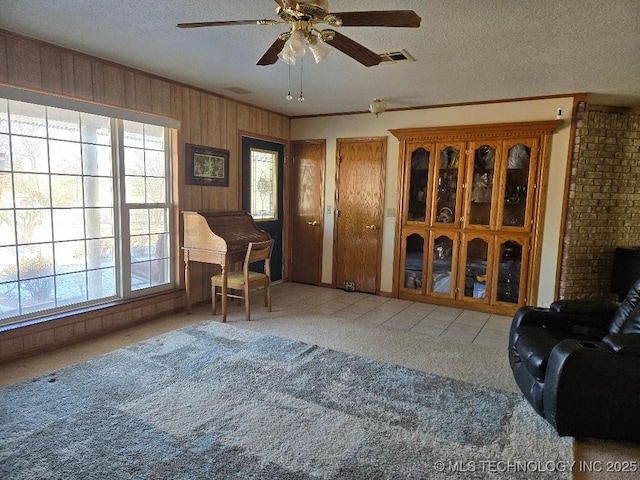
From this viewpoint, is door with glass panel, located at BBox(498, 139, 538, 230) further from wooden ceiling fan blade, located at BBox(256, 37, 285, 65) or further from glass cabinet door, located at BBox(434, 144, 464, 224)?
wooden ceiling fan blade, located at BBox(256, 37, 285, 65)

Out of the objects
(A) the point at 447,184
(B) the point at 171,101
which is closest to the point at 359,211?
(A) the point at 447,184

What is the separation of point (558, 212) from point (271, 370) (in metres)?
3.42

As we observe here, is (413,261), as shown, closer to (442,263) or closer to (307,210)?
(442,263)

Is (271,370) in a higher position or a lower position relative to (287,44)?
lower

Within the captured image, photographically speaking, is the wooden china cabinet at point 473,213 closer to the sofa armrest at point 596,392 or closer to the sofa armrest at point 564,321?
the sofa armrest at point 564,321

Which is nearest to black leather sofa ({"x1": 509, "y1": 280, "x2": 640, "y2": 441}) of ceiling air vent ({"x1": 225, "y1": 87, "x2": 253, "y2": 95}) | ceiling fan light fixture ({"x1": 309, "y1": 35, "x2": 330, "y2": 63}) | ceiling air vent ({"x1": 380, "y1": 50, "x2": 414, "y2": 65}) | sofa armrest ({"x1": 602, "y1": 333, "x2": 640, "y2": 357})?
sofa armrest ({"x1": 602, "y1": 333, "x2": 640, "y2": 357})

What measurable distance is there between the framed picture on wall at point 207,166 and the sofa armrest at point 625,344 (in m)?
3.86

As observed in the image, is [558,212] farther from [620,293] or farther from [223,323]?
[223,323]

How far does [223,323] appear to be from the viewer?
4.02 m

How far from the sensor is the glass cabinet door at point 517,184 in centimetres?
439

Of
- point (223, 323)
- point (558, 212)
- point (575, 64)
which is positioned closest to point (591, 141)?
point (558, 212)

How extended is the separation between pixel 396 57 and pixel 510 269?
275cm

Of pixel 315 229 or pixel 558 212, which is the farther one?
pixel 315 229

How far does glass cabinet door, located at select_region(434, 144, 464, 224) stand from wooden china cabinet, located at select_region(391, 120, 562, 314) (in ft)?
0.04
